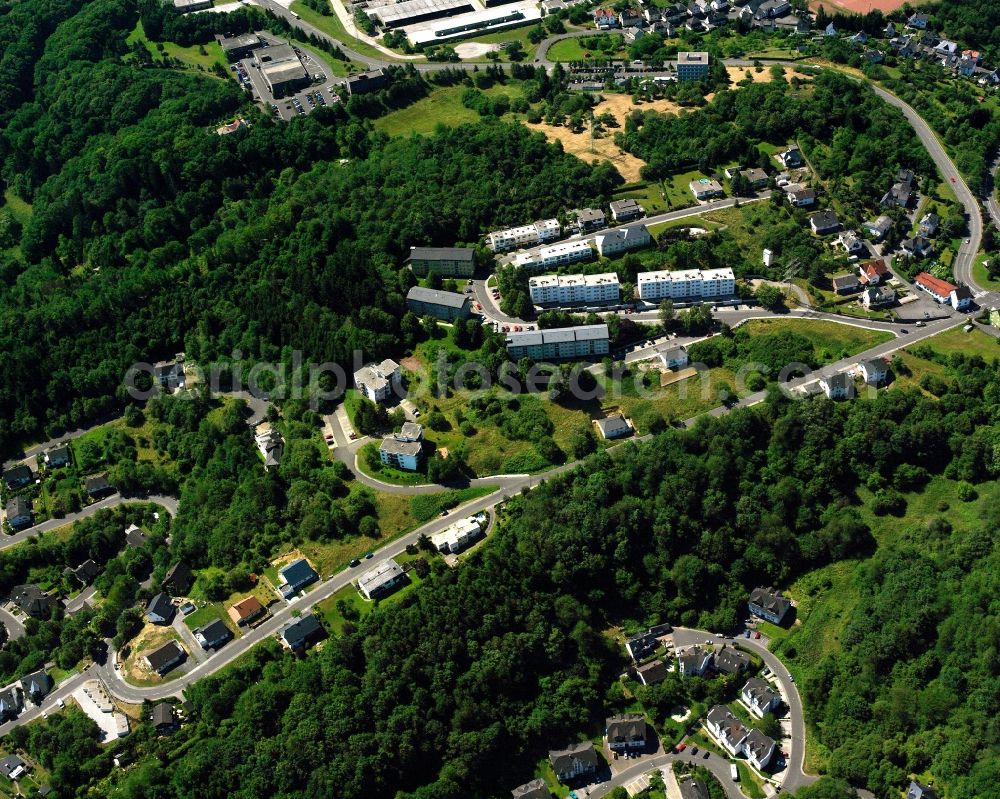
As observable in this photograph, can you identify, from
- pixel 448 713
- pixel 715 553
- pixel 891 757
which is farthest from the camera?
pixel 715 553

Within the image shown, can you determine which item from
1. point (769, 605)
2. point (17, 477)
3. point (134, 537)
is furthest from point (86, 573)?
point (769, 605)

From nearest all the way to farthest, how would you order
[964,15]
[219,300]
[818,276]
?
[818,276]
[219,300]
[964,15]

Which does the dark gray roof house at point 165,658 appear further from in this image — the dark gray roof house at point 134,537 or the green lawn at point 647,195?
the green lawn at point 647,195

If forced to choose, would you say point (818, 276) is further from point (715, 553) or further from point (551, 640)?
point (551, 640)

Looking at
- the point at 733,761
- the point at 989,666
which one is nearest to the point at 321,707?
the point at 733,761

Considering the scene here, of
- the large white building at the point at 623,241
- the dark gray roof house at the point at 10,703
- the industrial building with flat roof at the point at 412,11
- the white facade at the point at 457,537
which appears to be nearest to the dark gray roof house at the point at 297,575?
the white facade at the point at 457,537

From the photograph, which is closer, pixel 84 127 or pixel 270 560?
pixel 270 560

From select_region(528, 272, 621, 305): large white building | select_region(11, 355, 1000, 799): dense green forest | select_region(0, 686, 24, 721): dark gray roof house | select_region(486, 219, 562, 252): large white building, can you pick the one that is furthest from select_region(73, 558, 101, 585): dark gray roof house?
select_region(486, 219, 562, 252): large white building
